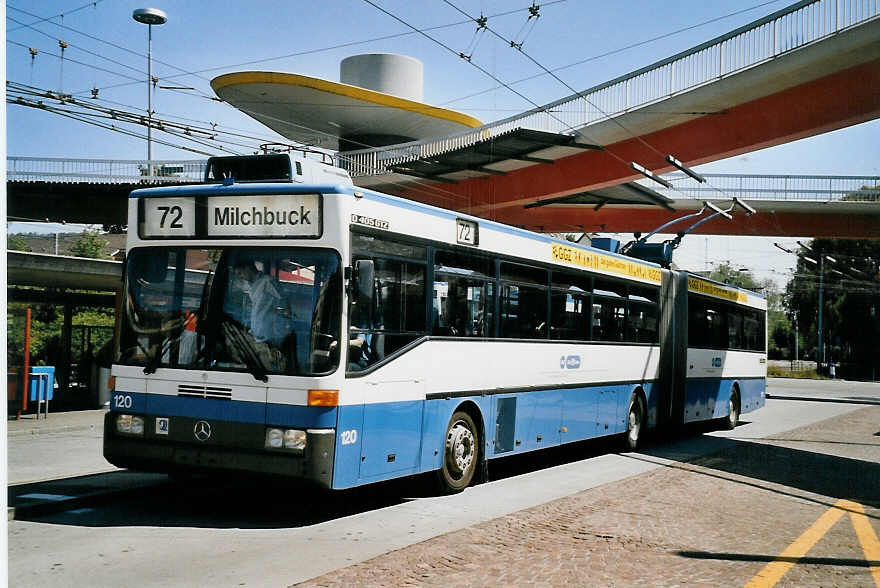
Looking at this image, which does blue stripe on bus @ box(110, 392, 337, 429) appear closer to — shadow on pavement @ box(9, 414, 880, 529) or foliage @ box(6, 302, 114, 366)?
shadow on pavement @ box(9, 414, 880, 529)

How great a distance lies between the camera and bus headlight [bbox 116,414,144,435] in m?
9.27

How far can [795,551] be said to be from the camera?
8398 mm

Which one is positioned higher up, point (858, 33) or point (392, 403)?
point (858, 33)

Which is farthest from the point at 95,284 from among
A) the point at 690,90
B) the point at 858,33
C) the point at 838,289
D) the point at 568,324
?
the point at 838,289

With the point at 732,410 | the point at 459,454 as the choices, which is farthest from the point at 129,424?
the point at 732,410

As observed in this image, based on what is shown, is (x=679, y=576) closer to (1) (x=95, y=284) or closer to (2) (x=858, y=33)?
(2) (x=858, y=33)

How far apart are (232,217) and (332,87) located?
34.6m

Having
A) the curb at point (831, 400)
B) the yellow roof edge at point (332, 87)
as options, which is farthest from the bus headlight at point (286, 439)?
the yellow roof edge at point (332, 87)

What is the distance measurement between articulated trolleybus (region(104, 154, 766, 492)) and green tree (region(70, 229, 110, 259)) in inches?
1915

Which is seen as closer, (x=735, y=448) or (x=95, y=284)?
(x=735, y=448)

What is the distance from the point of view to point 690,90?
2397cm

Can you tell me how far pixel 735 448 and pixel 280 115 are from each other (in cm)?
3258

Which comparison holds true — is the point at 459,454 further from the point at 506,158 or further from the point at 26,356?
the point at 506,158

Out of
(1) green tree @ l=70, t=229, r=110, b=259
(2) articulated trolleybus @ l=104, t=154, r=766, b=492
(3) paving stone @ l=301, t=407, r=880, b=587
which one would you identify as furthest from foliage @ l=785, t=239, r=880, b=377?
(2) articulated trolleybus @ l=104, t=154, r=766, b=492
